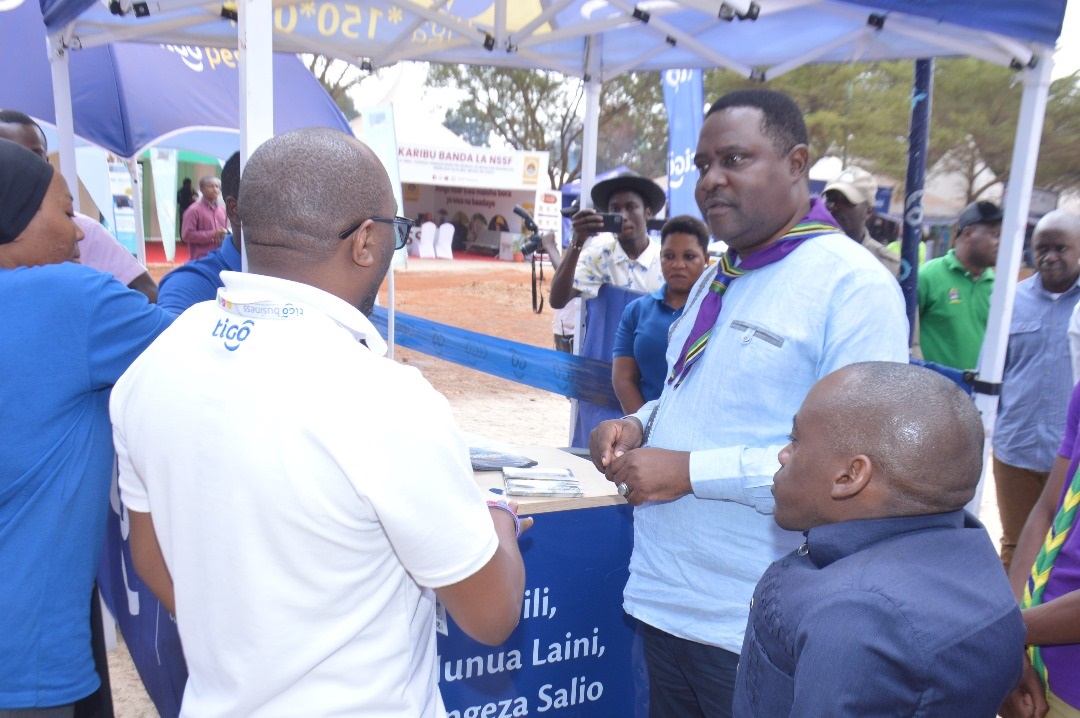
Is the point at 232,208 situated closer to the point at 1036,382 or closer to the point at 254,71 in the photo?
the point at 254,71

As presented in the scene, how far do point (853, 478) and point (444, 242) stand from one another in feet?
95.8

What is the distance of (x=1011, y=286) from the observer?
3518 mm

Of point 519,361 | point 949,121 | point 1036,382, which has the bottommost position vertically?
point 519,361

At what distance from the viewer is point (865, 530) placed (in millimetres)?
1144

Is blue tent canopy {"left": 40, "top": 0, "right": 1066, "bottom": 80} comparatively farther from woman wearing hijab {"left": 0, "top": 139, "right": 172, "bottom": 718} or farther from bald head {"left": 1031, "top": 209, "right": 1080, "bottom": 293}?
woman wearing hijab {"left": 0, "top": 139, "right": 172, "bottom": 718}

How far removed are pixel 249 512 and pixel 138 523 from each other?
410 millimetres

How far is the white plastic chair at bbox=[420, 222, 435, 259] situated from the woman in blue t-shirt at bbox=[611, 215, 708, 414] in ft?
84.0


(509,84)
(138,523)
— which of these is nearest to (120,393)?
(138,523)

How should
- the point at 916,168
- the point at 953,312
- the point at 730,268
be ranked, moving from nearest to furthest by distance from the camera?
1. the point at 730,268
2. the point at 916,168
3. the point at 953,312

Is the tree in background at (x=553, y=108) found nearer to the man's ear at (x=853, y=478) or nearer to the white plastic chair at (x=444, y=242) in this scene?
the white plastic chair at (x=444, y=242)

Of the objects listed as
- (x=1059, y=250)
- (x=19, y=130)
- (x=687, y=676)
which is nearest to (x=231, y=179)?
(x=19, y=130)

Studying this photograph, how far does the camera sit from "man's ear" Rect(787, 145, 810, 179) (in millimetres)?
1813

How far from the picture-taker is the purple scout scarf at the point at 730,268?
69.9 inches

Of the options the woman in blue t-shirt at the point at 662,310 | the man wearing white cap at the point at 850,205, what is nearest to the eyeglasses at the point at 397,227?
the woman in blue t-shirt at the point at 662,310
